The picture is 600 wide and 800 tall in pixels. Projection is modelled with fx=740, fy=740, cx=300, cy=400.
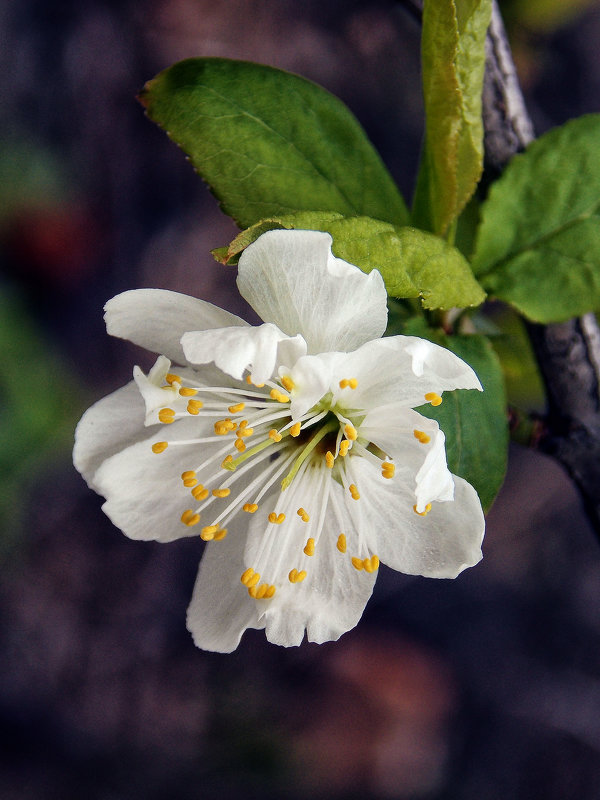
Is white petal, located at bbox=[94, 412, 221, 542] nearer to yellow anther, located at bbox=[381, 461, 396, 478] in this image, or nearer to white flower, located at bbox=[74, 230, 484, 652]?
white flower, located at bbox=[74, 230, 484, 652]

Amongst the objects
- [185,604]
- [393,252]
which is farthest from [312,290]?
[185,604]

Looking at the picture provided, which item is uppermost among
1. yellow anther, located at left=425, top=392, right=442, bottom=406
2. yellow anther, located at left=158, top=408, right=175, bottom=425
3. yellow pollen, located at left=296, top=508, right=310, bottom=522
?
yellow anther, located at left=158, top=408, right=175, bottom=425

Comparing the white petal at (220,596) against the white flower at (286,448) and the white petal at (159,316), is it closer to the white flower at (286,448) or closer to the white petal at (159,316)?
the white flower at (286,448)

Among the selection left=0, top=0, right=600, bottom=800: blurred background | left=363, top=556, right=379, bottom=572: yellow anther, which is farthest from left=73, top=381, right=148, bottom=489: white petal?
left=0, top=0, right=600, bottom=800: blurred background

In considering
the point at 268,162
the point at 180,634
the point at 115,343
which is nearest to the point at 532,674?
the point at 180,634

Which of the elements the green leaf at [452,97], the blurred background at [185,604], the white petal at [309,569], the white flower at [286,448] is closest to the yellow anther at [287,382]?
the white flower at [286,448]

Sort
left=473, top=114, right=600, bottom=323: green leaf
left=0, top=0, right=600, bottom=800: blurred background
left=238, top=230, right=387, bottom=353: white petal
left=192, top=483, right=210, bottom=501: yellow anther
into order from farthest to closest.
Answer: left=0, top=0, right=600, bottom=800: blurred background, left=473, top=114, right=600, bottom=323: green leaf, left=192, top=483, right=210, bottom=501: yellow anther, left=238, top=230, right=387, bottom=353: white petal
